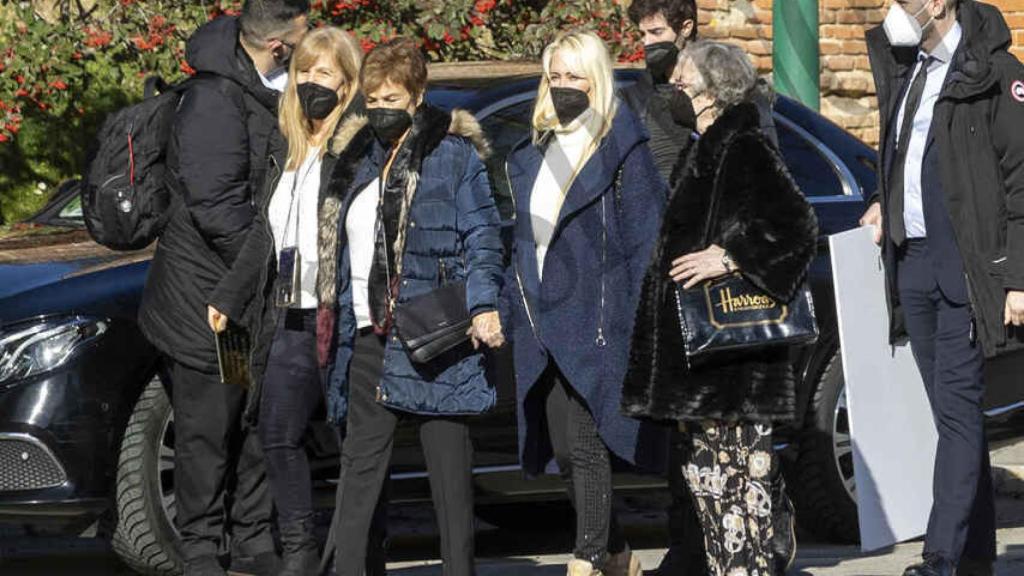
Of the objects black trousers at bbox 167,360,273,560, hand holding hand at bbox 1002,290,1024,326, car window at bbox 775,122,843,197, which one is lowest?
black trousers at bbox 167,360,273,560

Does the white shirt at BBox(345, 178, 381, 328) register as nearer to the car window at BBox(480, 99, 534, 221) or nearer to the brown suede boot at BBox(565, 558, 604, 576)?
the brown suede boot at BBox(565, 558, 604, 576)

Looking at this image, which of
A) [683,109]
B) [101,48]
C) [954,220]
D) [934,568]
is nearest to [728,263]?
[683,109]

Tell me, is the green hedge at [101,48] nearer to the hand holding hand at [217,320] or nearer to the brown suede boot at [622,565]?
the hand holding hand at [217,320]

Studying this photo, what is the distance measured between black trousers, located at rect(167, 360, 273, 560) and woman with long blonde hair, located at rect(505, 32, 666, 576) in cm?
104

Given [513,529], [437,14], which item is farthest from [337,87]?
[437,14]

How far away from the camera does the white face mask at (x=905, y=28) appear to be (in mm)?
6500

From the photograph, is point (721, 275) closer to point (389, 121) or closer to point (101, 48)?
point (389, 121)

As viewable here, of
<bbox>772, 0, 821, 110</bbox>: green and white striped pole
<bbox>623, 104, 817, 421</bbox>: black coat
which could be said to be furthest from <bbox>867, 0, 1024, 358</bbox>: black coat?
<bbox>772, 0, 821, 110</bbox>: green and white striped pole

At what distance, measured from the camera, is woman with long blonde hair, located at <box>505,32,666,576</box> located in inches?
254

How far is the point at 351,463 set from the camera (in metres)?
6.45

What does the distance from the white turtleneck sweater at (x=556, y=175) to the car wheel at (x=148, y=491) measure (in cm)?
153

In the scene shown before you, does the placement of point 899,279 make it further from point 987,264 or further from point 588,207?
point 588,207

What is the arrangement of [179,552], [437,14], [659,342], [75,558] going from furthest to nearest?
[437,14]
[75,558]
[179,552]
[659,342]

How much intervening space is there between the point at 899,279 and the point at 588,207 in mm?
1010
